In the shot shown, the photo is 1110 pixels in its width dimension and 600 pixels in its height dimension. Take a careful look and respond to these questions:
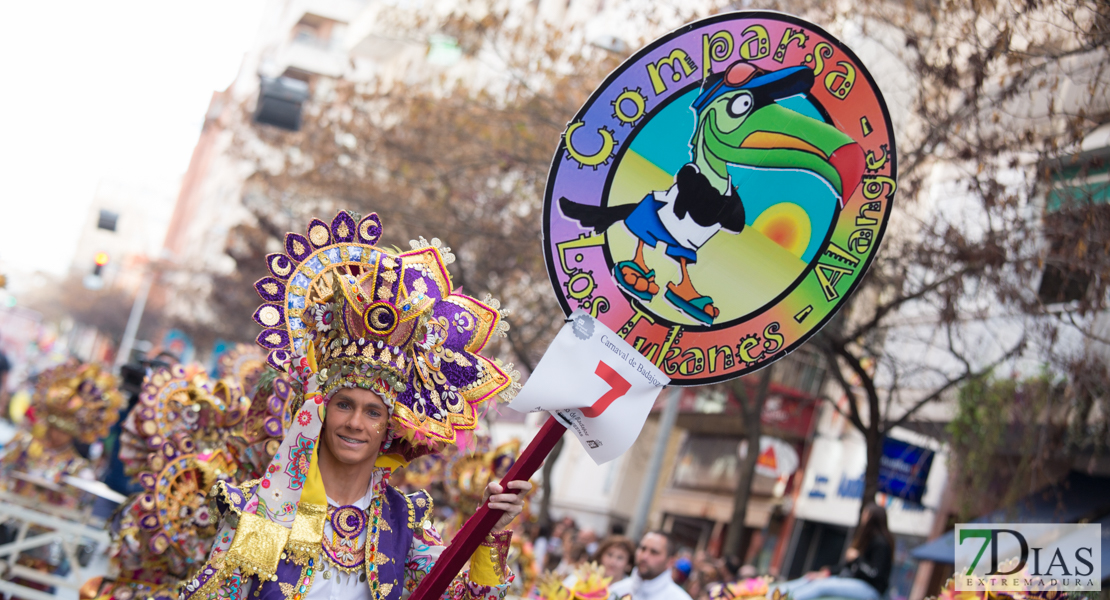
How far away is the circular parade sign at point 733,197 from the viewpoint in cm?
356

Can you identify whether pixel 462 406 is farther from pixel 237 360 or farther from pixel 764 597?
pixel 237 360

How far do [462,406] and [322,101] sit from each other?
16.2 meters

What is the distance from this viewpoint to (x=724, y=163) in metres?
3.59

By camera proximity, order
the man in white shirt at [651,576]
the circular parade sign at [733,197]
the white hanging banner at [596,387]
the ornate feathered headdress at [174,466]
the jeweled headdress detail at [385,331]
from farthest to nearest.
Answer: the man in white shirt at [651,576] → the ornate feathered headdress at [174,466] → the jeweled headdress detail at [385,331] → the circular parade sign at [733,197] → the white hanging banner at [596,387]

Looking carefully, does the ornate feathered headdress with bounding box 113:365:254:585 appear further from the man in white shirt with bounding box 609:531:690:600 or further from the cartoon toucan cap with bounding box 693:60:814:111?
the cartoon toucan cap with bounding box 693:60:814:111

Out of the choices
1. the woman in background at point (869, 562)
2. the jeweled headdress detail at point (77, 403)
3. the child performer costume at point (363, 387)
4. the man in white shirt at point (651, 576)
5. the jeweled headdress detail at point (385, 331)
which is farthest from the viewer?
the jeweled headdress detail at point (77, 403)

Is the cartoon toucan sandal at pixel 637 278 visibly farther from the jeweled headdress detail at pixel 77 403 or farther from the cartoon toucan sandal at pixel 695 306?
the jeweled headdress detail at pixel 77 403

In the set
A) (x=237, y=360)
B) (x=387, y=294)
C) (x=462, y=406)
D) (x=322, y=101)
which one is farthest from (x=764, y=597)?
(x=322, y=101)

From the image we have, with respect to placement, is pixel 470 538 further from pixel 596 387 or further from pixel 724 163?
pixel 724 163

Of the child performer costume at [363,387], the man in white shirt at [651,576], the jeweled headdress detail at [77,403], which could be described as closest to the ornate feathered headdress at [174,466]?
the child performer costume at [363,387]

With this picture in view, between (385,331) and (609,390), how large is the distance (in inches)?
36.2

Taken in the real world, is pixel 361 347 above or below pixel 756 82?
below

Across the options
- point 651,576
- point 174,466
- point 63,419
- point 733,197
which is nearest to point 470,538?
point 733,197

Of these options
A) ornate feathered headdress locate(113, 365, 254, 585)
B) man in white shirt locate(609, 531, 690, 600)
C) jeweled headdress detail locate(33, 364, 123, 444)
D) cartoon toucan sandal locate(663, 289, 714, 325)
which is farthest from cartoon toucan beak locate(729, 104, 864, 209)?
jeweled headdress detail locate(33, 364, 123, 444)
